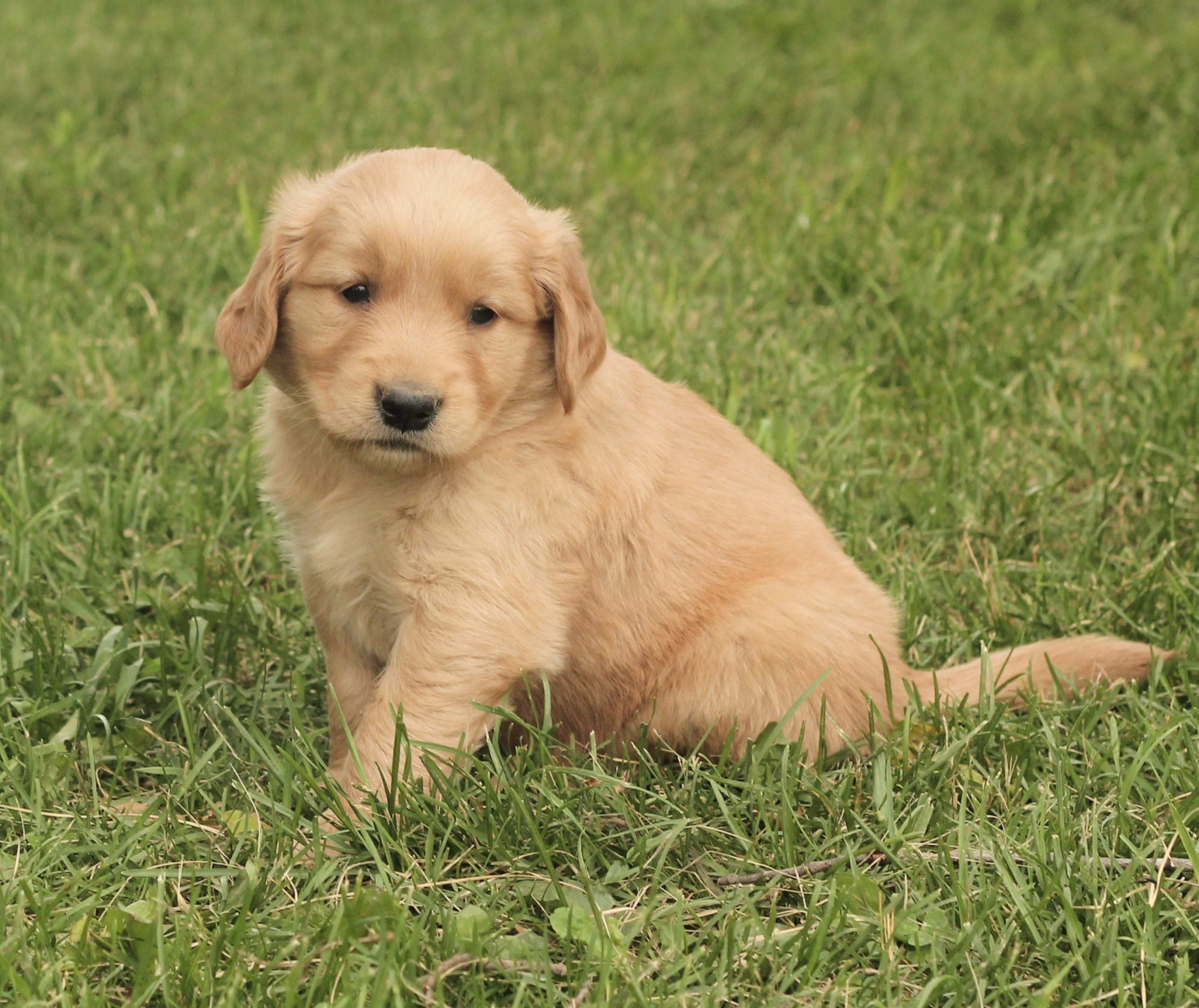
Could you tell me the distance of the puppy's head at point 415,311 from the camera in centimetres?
272

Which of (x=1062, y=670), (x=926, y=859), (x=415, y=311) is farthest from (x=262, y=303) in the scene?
(x=1062, y=670)

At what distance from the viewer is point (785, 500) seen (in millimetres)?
3252

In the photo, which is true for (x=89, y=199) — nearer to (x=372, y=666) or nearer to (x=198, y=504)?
(x=198, y=504)

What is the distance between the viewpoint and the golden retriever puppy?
109 inches

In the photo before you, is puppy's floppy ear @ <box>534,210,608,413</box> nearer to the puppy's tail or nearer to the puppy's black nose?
the puppy's black nose

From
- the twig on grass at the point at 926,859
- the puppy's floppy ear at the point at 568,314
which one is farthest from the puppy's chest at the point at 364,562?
the twig on grass at the point at 926,859

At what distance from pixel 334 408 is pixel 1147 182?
4.74m

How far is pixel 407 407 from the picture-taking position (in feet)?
8.76

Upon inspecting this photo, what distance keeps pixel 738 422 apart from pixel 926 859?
2.16 meters

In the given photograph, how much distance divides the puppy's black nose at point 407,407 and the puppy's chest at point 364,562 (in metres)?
0.26

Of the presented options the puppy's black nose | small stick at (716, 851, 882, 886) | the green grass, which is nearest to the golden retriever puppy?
the puppy's black nose

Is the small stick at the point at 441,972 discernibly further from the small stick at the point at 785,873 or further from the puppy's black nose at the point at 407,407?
the puppy's black nose at the point at 407,407

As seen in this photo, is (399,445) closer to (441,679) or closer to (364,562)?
(364,562)

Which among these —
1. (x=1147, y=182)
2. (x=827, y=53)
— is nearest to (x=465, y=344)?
(x=1147, y=182)
